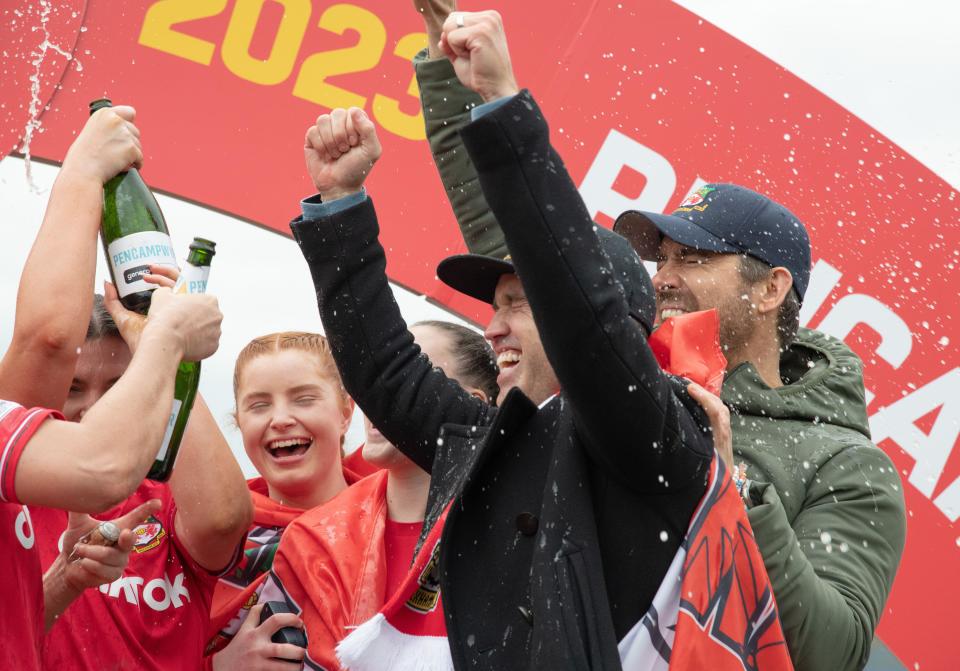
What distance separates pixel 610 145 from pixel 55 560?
2.76 m

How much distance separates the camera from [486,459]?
78.5 inches

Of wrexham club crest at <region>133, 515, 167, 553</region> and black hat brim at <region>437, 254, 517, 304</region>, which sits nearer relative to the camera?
black hat brim at <region>437, 254, 517, 304</region>

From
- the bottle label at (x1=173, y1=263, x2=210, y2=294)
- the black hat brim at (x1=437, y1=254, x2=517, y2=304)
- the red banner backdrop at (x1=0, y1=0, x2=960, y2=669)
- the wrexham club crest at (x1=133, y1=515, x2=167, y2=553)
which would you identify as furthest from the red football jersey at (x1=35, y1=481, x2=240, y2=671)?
the red banner backdrop at (x1=0, y1=0, x2=960, y2=669)

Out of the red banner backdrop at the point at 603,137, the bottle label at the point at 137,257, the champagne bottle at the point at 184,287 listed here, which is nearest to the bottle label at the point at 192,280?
the champagne bottle at the point at 184,287

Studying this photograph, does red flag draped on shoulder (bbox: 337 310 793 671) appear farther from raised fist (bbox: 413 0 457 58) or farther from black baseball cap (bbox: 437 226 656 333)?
raised fist (bbox: 413 0 457 58)

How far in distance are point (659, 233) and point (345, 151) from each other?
1.05 m

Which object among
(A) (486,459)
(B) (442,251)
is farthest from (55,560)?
(B) (442,251)

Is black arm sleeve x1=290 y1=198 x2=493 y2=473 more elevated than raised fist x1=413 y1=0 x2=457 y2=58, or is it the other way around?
raised fist x1=413 y1=0 x2=457 y2=58

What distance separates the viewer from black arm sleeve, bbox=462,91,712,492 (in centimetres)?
173

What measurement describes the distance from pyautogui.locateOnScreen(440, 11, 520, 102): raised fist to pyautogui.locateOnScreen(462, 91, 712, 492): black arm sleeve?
0.24 ft

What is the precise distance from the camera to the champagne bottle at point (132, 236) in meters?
2.27

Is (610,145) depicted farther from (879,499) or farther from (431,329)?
(879,499)

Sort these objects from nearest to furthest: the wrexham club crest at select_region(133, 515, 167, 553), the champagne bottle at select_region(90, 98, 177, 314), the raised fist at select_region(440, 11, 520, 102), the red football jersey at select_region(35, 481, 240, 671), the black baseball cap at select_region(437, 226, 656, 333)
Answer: the raised fist at select_region(440, 11, 520, 102) → the black baseball cap at select_region(437, 226, 656, 333) → the champagne bottle at select_region(90, 98, 177, 314) → the red football jersey at select_region(35, 481, 240, 671) → the wrexham club crest at select_region(133, 515, 167, 553)

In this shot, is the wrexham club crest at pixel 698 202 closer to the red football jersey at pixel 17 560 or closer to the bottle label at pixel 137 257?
the bottle label at pixel 137 257
